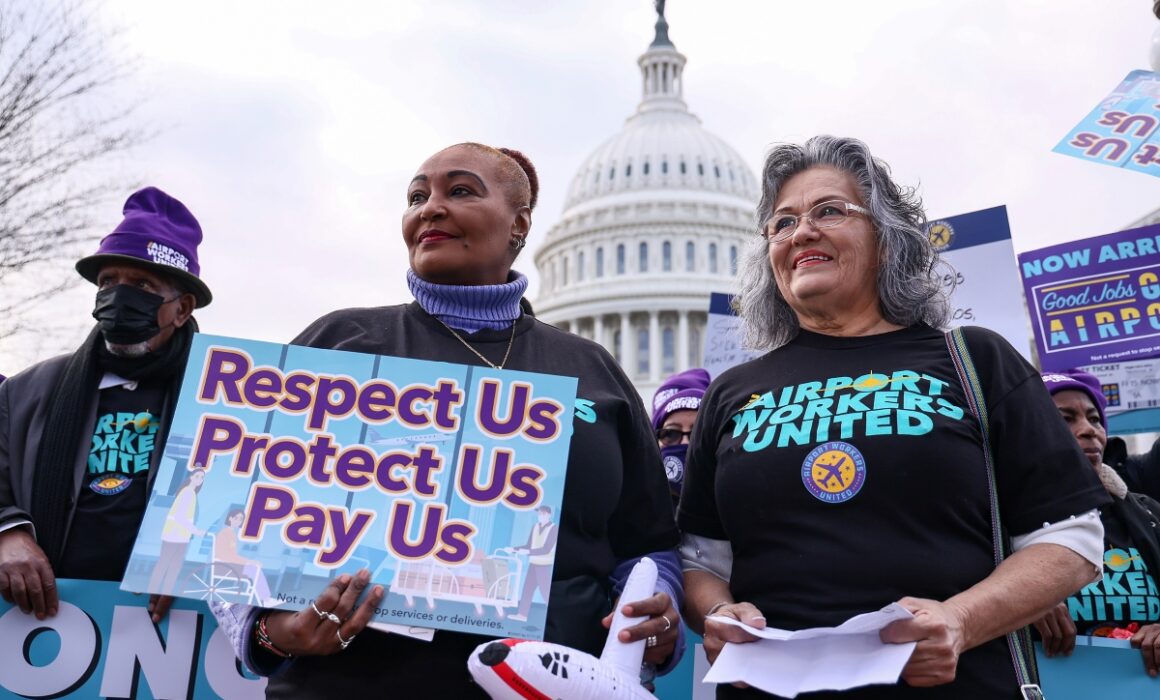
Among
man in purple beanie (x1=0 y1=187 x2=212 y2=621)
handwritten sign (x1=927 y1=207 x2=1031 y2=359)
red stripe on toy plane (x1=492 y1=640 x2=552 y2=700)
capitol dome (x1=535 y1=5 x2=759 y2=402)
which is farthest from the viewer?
capitol dome (x1=535 y1=5 x2=759 y2=402)

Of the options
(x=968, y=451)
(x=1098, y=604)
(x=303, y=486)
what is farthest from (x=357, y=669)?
(x=1098, y=604)

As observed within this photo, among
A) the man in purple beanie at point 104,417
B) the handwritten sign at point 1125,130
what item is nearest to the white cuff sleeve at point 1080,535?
the man in purple beanie at point 104,417

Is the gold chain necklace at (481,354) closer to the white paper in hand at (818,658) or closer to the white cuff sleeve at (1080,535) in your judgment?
the white paper in hand at (818,658)

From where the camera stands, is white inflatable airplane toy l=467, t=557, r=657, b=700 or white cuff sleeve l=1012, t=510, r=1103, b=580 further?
white cuff sleeve l=1012, t=510, r=1103, b=580

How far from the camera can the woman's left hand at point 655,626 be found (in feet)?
8.00

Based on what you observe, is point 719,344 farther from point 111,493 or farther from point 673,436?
point 111,493

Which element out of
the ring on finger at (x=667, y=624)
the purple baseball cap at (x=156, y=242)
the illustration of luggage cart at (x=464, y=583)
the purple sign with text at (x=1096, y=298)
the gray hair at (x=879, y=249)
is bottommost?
the ring on finger at (x=667, y=624)

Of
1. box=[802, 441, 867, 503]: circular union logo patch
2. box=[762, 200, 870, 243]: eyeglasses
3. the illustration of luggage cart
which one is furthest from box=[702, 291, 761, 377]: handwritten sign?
the illustration of luggage cart

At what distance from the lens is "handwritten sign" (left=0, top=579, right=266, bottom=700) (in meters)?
3.46

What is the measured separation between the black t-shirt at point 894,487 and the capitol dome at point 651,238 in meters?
66.1

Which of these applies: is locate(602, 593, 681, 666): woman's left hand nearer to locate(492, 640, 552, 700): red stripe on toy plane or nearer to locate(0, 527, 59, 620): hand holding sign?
locate(492, 640, 552, 700): red stripe on toy plane

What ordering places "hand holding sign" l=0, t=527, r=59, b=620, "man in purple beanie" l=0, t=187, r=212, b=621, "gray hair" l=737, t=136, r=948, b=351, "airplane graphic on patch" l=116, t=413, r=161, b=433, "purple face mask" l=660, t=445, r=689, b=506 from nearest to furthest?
"gray hair" l=737, t=136, r=948, b=351
"hand holding sign" l=0, t=527, r=59, b=620
"man in purple beanie" l=0, t=187, r=212, b=621
"airplane graphic on patch" l=116, t=413, r=161, b=433
"purple face mask" l=660, t=445, r=689, b=506

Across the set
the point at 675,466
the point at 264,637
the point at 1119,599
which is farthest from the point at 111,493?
the point at 1119,599

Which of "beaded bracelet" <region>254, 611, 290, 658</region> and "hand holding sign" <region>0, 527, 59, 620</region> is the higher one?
"hand holding sign" <region>0, 527, 59, 620</region>
